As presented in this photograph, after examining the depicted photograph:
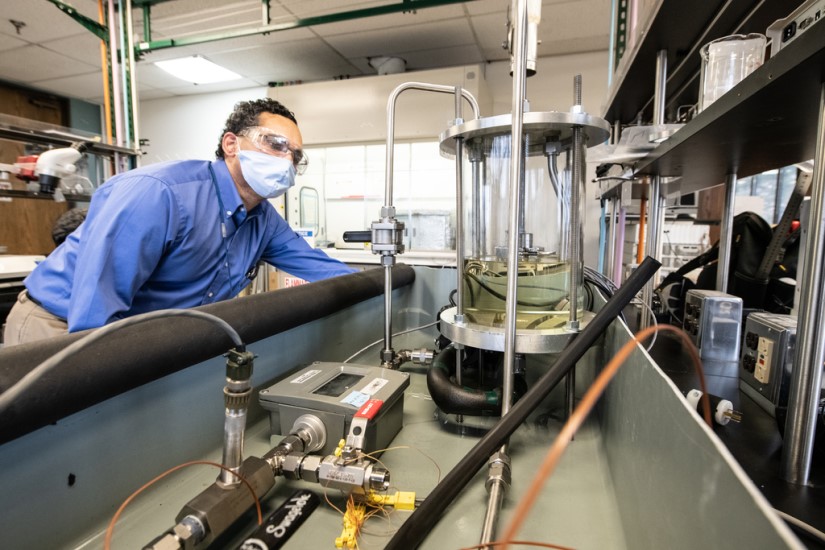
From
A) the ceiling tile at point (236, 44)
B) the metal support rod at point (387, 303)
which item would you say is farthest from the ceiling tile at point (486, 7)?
the metal support rod at point (387, 303)

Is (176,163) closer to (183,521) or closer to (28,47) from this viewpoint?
(183,521)

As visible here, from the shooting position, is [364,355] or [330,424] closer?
[330,424]

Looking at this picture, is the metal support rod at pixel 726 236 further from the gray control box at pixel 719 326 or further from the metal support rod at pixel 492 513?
the metal support rod at pixel 492 513

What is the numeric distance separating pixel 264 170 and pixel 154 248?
405 mm

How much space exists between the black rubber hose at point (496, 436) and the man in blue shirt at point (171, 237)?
31.9 inches

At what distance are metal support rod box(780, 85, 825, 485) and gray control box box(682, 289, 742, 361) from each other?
0.53 metres

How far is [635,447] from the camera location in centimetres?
52

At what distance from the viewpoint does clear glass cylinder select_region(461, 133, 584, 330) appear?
0.88m

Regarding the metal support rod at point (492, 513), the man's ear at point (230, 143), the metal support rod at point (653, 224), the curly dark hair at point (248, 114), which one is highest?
the curly dark hair at point (248, 114)

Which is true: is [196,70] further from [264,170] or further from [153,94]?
[264,170]

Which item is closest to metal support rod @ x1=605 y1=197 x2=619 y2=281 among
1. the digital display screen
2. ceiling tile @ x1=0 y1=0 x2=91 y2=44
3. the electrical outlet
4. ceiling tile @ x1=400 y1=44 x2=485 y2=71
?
the electrical outlet

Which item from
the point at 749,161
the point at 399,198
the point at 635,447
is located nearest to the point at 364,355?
the point at 635,447

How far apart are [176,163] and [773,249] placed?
190 cm

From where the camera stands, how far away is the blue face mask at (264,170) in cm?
128
